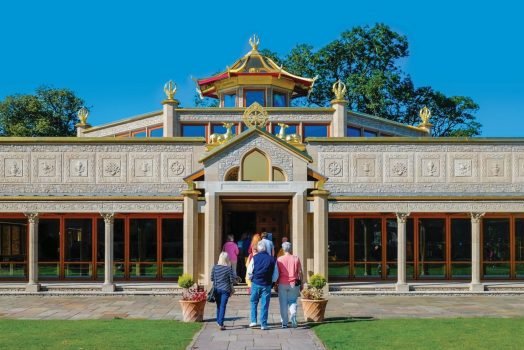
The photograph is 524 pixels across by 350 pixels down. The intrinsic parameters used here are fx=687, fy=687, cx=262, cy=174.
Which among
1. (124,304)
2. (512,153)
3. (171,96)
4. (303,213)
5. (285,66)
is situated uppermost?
(285,66)

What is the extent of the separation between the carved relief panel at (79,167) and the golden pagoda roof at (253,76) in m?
12.0

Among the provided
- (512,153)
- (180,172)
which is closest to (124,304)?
(180,172)

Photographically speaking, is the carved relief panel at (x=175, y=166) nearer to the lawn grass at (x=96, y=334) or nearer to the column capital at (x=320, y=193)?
the column capital at (x=320, y=193)

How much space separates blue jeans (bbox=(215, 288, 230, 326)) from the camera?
16.5 metres

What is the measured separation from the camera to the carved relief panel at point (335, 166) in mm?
27562

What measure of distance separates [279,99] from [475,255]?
52.0 feet

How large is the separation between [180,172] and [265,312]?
12.3 metres

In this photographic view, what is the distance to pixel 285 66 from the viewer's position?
58375 mm

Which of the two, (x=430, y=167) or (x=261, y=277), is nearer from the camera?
(x=261, y=277)

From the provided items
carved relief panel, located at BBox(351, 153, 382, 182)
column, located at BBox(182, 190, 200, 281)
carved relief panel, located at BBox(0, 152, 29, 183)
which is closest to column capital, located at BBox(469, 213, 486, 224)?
carved relief panel, located at BBox(351, 153, 382, 182)

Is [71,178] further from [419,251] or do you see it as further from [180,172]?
[419,251]

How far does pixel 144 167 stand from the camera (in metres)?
27.5

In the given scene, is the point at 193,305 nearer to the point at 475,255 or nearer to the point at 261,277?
the point at 261,277

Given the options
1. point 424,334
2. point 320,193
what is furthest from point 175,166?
point 424,334
